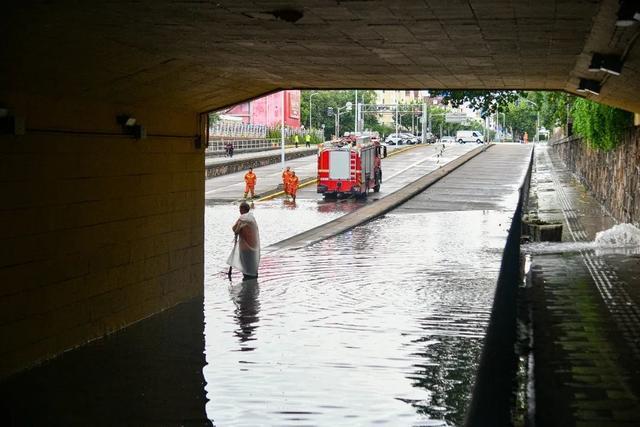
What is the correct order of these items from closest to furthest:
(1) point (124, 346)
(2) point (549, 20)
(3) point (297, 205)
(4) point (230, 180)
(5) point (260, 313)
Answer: (2) point (549, 20) → (1) point (124, 346) → (5) point (260, 313) → (3) point (297, 205) → (4) point (230, 180)

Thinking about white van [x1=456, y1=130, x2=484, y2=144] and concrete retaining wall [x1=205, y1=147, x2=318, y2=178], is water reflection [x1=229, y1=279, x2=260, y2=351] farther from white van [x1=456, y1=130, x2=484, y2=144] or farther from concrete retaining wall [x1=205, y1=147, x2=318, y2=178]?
white van [x1=456, y1=130, x2=484, y2=144]

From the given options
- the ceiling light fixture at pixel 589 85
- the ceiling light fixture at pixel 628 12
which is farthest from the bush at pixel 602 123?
the ceiling light fixture at pixel 628 12

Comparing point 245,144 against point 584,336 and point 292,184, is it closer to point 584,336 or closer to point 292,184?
point 292,184

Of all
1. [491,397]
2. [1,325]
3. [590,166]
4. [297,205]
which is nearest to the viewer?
[491,397]

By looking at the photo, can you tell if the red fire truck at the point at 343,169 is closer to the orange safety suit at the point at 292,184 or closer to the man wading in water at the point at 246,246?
the orange safety suit at the point at 292,184

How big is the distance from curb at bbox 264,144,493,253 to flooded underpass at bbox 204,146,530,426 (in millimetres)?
672

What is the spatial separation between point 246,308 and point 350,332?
8.24 ft

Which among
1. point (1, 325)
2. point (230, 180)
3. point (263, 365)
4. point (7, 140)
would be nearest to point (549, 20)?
point (263, 365)

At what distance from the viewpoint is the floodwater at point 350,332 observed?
9.37 m

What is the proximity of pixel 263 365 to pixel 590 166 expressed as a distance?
1304 inches

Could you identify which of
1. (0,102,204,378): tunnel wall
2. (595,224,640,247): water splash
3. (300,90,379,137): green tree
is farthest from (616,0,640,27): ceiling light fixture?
(300,90,379,137): green tree

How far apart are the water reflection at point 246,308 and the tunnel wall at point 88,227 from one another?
2.73ft

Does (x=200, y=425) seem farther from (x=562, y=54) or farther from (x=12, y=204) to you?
(x=562, y=54)

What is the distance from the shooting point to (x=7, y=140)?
408 inches
